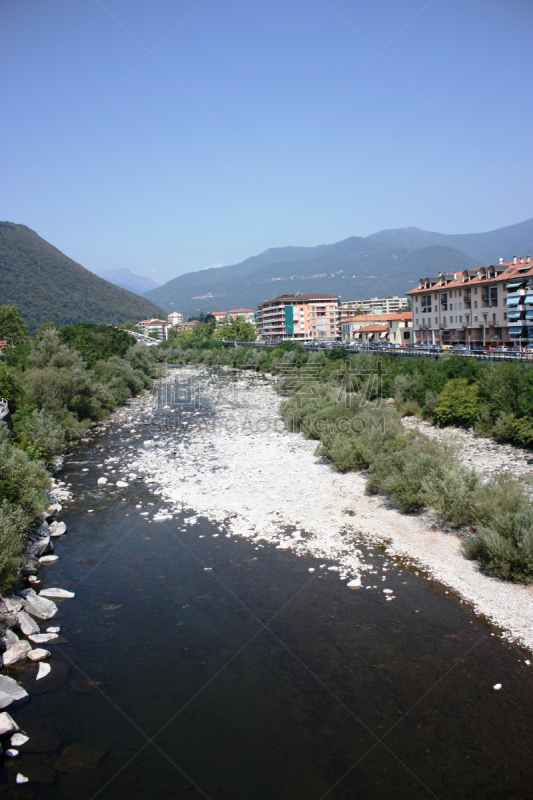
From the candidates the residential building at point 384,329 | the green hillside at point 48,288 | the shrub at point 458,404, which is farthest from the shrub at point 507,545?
the green hillside at point 48,288

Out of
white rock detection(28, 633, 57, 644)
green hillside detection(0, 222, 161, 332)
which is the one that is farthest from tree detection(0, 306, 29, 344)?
→ white rock detection(28, 633, 57, 644)

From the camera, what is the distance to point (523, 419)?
20.3 metres

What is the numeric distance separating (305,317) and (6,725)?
124 m

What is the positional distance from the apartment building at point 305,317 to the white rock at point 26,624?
118 metres

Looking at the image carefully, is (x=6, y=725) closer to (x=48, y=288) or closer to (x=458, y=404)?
(x=458, y=404)

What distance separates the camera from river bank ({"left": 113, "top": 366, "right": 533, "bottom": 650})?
34.2 ft

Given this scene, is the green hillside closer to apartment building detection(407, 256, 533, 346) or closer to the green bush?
apartment building detection(407, 256, 533, 346)

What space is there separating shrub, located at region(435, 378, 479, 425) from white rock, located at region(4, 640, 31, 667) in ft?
67.3

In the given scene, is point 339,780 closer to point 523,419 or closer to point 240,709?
point 240,709

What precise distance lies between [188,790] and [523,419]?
18.3 m

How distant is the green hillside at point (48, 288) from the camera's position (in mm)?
130875

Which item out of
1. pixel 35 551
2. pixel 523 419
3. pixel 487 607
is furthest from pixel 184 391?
pixel 487 607

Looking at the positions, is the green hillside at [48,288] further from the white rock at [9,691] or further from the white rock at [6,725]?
the white rock at [6,725]

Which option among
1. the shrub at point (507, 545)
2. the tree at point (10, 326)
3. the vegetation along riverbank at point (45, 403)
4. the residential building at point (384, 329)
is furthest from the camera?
the tree at point (10, 326)
